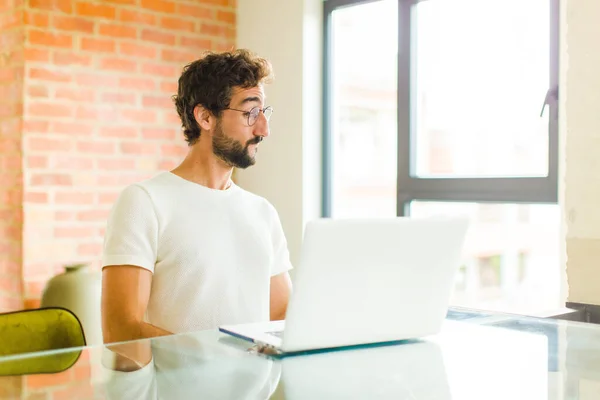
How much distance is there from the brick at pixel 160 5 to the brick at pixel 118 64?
0.28m

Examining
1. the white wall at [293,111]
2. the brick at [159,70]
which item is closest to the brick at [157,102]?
the brick at [159,70]

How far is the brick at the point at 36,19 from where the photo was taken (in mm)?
3127

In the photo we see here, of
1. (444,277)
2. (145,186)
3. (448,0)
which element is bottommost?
(444,277)

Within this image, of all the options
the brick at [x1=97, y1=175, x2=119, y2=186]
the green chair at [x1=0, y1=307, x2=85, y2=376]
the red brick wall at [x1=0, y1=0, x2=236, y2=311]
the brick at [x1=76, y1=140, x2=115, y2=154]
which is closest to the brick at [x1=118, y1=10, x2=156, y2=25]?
the red brick wall at [x1=0, y1=0, x2=236, y2=311]

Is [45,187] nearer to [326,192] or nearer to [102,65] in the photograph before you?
[102,65]

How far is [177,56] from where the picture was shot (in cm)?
363

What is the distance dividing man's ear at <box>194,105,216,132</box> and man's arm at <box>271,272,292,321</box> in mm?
497

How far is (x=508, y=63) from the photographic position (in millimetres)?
2994

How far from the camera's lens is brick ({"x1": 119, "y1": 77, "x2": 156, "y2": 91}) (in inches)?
135

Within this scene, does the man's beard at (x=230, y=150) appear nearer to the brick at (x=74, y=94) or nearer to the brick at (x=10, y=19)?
the brick at (x=74, y=94)

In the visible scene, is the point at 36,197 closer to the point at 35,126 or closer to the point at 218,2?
the point at 35,126

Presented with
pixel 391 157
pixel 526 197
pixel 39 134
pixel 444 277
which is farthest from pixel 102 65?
pixel 444 277

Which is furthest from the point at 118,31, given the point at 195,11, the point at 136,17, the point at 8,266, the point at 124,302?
the point at 124,302

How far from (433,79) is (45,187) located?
1.71m
